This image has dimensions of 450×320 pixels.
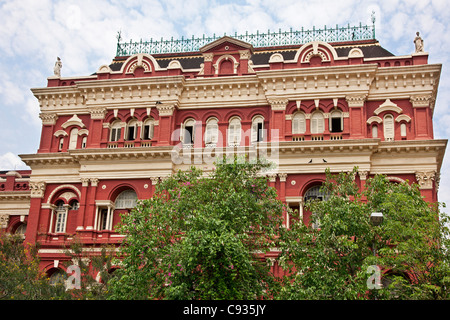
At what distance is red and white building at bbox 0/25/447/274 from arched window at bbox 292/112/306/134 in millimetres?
68

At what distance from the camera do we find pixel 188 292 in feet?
76.7

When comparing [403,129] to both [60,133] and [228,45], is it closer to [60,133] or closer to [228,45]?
[228,45]

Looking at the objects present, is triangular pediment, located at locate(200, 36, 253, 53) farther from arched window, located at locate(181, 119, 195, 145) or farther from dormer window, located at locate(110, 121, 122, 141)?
dormer window, located at locate(110, 121, 122, 141)

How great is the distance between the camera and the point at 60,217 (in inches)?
1507

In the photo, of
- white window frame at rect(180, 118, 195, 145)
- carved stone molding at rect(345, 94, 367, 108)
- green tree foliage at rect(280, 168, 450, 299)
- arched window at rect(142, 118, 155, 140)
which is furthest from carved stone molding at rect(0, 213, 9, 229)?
carved stone molding at rect(345, 94, 367, 108)

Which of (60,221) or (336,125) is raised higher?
(336,125)

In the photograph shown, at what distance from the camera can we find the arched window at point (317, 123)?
35.9 m

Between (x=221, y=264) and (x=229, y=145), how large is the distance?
45.7ft

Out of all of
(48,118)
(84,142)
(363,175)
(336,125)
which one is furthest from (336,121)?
(48,118)

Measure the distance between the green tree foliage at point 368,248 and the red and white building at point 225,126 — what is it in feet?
24.7

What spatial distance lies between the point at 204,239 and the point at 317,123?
15654 millimetres

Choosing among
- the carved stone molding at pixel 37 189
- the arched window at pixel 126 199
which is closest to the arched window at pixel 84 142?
the carved stone molding at pixel 37 189

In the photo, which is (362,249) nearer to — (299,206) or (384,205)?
(384,205)
